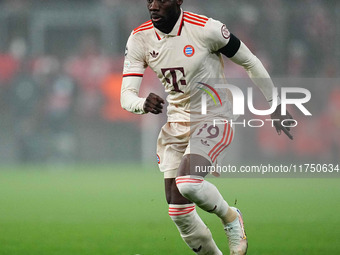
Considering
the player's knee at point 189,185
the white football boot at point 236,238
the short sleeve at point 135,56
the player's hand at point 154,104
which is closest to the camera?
the player's hand at point 154,104

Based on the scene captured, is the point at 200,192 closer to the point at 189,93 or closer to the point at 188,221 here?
the point at 188,221

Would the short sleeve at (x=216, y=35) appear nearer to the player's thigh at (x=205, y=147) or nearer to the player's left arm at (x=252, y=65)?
the player's left arm at (x=252, y=65)

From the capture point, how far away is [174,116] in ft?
18.1

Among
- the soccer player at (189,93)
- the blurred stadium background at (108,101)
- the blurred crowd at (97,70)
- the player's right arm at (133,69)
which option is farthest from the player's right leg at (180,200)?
the blurred crowd at (97,70)

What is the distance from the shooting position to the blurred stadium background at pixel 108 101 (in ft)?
38.1

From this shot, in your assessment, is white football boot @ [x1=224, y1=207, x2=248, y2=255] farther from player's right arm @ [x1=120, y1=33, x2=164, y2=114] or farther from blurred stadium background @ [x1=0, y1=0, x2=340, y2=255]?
blurred stadium background @ [x1=0, y1=0, x2=340, y2=255]

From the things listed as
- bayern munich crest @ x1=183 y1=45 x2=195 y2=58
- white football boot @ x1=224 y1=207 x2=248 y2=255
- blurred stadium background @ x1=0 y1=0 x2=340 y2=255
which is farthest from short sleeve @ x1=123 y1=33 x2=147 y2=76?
blurred stadium background @ x1=0 y1=0 x2=340 y2=255

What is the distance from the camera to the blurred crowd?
535 inches

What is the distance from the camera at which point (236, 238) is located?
537 cm

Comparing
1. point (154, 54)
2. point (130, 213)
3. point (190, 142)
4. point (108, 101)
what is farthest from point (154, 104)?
point (108, 101)

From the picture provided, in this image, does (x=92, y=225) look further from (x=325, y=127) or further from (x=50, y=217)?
(x=325, y=127)

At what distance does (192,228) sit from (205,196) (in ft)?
1.03

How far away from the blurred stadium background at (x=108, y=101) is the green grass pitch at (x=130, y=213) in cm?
5

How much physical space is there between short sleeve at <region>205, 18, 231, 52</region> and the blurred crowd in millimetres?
7795
